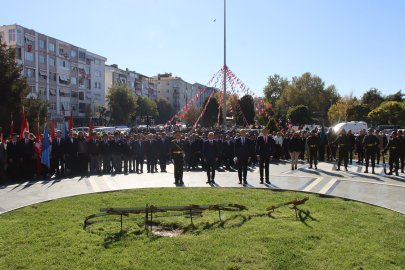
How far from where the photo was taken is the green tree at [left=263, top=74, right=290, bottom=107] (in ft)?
341

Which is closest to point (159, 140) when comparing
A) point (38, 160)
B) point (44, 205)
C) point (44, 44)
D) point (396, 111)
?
point (38, 160)

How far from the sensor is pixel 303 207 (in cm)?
712

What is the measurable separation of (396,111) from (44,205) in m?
57.9

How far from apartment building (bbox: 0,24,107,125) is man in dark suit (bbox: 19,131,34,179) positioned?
3174 centimetres

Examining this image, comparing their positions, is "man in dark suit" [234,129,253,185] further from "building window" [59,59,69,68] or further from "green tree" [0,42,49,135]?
"building window" [59,59,69,68]

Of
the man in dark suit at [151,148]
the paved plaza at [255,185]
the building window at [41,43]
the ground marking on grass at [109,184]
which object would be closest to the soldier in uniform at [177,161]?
the paved plaza at [255,185]

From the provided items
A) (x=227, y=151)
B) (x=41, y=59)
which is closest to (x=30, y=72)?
(x=41, y=59)

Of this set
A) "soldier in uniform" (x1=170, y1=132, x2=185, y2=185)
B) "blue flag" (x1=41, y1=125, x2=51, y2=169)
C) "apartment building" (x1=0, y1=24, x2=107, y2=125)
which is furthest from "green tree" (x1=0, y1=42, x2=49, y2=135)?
"apartment building" (x1=0, y1=24, x2=107, y2=125)

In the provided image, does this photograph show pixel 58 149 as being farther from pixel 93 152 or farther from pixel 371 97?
pixel 371 97

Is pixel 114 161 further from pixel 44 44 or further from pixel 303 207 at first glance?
pixel 44 44

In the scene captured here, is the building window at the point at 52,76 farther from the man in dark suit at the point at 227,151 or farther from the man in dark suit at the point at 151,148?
the man in dark suit at the point at 227,151

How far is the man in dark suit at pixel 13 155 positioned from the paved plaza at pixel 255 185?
0.96 meters

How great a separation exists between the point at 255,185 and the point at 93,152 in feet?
26.5

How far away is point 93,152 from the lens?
46.2 feet
